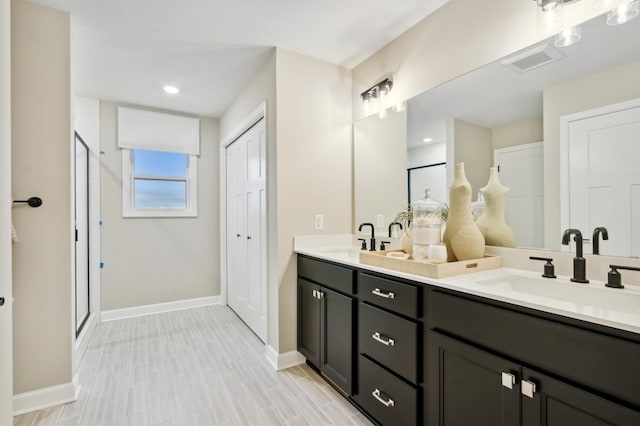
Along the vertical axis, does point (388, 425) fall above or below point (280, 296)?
below

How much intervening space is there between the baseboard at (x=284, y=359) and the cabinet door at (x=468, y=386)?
1.27 m

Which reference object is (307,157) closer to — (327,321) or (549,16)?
(327,321)

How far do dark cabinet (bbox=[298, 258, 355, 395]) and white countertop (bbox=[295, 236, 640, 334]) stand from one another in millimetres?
321

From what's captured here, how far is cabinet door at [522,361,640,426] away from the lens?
0.82m

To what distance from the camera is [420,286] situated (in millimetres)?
1386

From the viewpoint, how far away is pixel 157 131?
3.63m

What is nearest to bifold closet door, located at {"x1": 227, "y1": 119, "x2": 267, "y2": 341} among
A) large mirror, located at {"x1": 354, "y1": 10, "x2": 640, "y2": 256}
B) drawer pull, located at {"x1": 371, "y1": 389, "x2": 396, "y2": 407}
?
drawer pull, located at {"x1": 371, "y1": 389, "x2": 396, "y2": 407}

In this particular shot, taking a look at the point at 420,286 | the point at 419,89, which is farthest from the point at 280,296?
the point at 419,89

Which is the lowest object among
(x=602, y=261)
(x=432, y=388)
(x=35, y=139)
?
(x=432, y=388)

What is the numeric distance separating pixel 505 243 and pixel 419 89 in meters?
1.15

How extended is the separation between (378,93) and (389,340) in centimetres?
177

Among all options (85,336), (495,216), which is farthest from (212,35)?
(85,336)

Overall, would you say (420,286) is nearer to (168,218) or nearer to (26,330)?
(26,330)

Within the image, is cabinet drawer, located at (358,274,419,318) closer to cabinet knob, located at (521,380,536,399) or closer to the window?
cabinet knob, located at (521,380,536,399)
